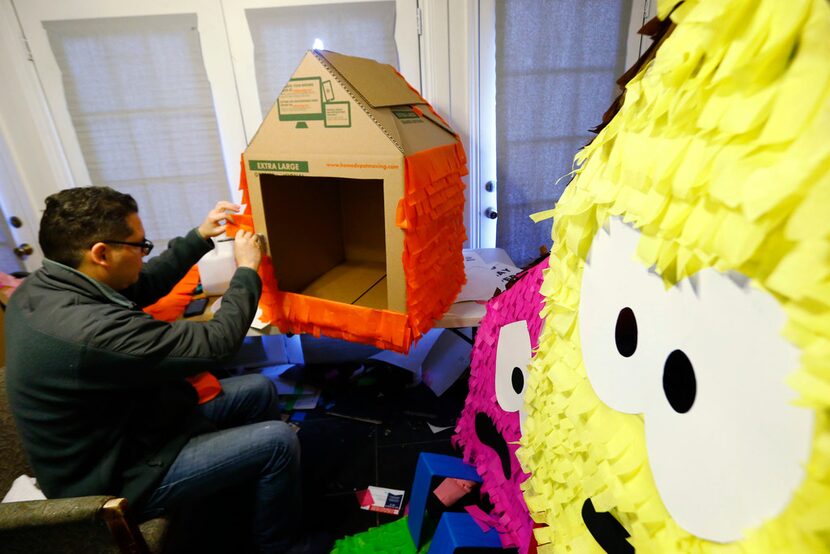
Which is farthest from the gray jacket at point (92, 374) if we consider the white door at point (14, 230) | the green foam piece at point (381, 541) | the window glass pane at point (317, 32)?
the white door at point (14, 230)

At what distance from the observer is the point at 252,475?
1150 millimetres

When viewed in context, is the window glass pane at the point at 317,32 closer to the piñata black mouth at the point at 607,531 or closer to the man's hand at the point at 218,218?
the man's hand at the point at 218,218

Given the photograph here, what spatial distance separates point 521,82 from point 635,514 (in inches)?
69.5

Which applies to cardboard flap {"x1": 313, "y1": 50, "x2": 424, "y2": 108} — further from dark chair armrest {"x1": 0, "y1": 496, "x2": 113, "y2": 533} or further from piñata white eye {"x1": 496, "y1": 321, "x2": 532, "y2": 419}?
dark chair armrest {"x1": 0, "y1": 496, "x2": 113, "y2": 533}

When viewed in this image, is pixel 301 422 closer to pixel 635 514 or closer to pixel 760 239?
pixel 635 514

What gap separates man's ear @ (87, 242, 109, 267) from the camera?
0.98 metres

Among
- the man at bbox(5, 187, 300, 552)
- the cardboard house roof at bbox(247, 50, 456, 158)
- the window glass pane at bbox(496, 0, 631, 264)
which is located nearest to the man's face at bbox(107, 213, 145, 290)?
the man at bbox(5, 187, 300, 552)

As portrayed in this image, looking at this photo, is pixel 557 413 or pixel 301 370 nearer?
pixel 557 413

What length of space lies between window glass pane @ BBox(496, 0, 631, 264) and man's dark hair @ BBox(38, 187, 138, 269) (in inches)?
58.3

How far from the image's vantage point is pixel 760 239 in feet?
0.80

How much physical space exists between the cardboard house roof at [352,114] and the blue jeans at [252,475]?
0.78 m

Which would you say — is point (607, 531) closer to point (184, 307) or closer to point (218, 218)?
point (218, 218)

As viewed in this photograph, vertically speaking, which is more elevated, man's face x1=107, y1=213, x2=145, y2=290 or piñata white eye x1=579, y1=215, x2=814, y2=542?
piñata white eye x1=579, y1=215, x2=814, y2=542

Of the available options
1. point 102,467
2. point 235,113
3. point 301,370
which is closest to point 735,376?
point 102,467
